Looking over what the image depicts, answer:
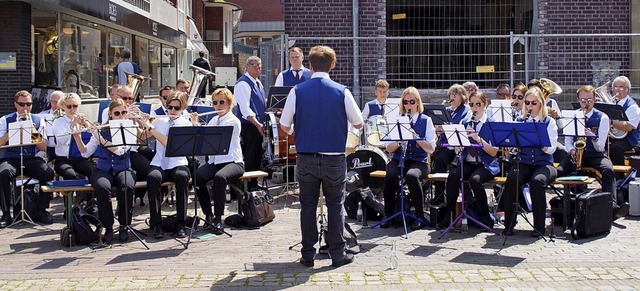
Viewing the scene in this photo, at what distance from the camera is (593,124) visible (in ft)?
35.2

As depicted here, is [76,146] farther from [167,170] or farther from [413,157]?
[413,157]

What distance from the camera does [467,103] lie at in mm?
11297

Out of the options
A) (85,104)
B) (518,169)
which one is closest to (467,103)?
(518,169)

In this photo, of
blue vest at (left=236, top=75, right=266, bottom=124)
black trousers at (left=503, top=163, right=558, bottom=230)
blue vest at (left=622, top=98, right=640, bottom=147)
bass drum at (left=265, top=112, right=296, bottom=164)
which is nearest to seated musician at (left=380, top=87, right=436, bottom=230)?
black trousers at (left=503, top=163, right=558, bottom=230)

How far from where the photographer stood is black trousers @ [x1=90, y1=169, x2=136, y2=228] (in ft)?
30.3

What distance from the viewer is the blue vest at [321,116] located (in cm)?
785

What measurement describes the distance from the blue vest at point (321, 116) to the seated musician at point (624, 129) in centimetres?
512

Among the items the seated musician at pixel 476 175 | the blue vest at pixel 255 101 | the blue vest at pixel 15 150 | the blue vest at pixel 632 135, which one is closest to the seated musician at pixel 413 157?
the seated musician at pixel 476 175

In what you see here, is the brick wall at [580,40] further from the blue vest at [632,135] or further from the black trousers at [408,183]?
the black trousers at [408,183]

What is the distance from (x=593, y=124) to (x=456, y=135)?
233cm

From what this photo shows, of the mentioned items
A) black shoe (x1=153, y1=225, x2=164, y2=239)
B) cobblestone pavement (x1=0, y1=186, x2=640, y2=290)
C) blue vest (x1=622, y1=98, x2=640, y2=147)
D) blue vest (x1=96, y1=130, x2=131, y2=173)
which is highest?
blue vest (x1=622, y1=98, x2=640, y2=147)

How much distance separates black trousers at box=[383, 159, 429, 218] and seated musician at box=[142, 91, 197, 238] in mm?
2407

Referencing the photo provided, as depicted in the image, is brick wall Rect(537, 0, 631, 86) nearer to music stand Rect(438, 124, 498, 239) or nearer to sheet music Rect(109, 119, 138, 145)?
music stand Rect(438, 124, 498, 239)

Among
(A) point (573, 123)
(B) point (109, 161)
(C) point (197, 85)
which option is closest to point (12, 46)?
(C) point (197, 85)
